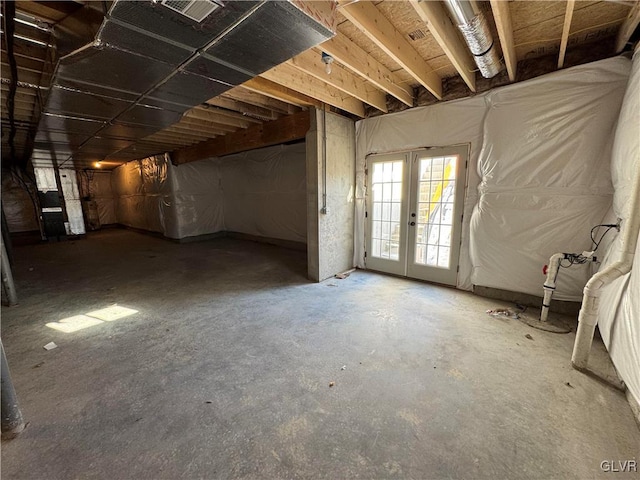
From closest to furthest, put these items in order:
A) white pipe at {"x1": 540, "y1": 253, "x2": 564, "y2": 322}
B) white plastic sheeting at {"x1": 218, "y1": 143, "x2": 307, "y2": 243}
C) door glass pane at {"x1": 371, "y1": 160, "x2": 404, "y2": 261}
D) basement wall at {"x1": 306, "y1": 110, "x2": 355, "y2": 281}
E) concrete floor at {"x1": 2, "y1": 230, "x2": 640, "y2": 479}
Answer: concrete floor at {"x1": 2, "y1": 230, "x2": 640, "y2": 479}
white pipe at {"x1": 540, "y1": 253, "x2": 564, "y2": 322}
basement wall at {"x1": 306, "y1": 110, "x2": 355, "y2": 281}
door glass pane at {"x1": 371, "y1": 160, "x2": 404, "y2": 261}
white plastic sheeting at {"x1": 218, "y1": 143, "x2": 307, "y2": 243}

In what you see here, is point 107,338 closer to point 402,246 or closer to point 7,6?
point 7,6

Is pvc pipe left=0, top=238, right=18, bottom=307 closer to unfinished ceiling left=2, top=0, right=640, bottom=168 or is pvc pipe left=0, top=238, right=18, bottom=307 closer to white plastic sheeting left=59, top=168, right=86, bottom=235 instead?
unfinished ceiling left=2, top=0, right=640, bottom=168

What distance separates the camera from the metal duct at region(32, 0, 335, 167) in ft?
4.30

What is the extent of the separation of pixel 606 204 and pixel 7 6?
4.77m

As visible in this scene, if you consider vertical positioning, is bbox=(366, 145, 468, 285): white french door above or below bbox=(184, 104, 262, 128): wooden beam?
below

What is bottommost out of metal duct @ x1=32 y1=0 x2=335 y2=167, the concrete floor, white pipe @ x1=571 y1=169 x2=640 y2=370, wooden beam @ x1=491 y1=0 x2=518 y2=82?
the concrete floor

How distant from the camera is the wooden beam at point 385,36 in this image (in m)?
1.70

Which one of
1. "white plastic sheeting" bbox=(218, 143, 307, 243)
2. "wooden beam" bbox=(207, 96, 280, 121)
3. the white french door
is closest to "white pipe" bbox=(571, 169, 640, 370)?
the white french door

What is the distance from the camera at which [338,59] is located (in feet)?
7.02

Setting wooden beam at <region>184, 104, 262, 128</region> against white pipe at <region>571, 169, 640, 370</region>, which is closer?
white pipe at <region>571, 169, 640, 370</region>

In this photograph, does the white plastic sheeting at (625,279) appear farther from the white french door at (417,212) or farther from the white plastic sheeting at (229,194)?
the white plastic sheeting at (229,194)

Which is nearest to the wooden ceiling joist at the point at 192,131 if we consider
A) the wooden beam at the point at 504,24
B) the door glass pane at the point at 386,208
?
the door glass pane at the point at 386,208

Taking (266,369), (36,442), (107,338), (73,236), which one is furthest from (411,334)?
(73,236)

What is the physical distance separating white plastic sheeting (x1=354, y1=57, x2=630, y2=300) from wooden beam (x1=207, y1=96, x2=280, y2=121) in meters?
2.13
